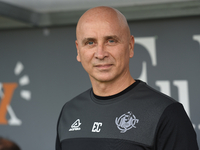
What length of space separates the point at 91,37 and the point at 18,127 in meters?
1.96

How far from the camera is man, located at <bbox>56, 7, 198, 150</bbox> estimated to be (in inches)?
42.1

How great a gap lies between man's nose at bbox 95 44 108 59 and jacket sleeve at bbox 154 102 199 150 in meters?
0.37

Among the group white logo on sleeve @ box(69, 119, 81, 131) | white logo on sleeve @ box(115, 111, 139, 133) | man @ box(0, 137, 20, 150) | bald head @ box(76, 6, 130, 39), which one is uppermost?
bald head @ box(76, 6, 130, 39)

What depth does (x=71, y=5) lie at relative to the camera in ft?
8.23

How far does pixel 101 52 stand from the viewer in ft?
3.95

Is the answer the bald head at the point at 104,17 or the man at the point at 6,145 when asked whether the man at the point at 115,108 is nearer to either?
the bald head at the point at 104,17

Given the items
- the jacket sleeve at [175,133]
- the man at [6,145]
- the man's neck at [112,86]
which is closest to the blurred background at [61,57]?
the man's neck at [112,86]

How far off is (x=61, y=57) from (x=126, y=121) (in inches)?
67.7

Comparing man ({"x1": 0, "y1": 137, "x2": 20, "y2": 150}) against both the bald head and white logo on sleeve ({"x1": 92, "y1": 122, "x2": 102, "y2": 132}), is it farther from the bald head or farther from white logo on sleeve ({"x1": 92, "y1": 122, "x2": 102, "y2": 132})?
the bald head

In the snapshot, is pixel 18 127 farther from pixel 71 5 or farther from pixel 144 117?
pixel 144 117

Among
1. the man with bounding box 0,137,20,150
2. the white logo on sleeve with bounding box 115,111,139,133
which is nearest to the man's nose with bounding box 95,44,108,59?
the white logo on sleeve with bounding box 115,111,139,133

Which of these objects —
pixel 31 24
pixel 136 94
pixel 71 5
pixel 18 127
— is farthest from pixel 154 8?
pixel 18 127

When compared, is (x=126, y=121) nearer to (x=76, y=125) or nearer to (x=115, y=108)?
(x=115, y=108)

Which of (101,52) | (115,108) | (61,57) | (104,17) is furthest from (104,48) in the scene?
(61,57)
